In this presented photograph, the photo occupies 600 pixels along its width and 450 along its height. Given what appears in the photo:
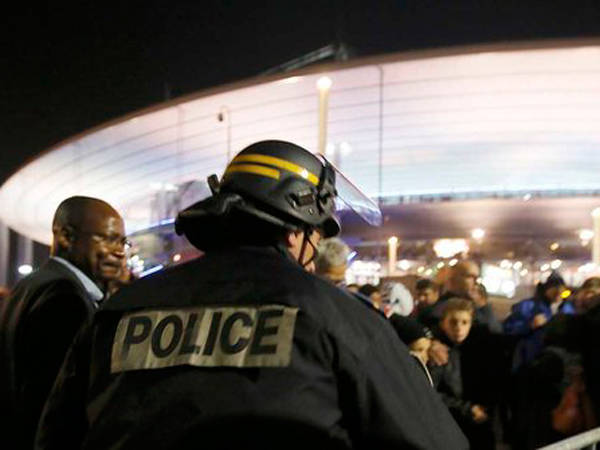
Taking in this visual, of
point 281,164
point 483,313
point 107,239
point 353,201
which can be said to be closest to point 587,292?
point 483,313

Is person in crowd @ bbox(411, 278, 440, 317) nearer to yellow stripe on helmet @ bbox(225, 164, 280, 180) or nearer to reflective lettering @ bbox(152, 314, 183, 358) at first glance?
yellow stripe on helmet @ bbox(225, 164, 280, 180)

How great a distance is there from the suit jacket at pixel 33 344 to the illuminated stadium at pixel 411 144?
26.4 ft

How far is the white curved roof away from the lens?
1107 centimetres

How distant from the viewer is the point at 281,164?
1.55 m

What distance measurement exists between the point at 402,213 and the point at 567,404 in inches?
770

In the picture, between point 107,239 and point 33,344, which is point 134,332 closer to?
point 33,344

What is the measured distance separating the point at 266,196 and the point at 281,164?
0.10m

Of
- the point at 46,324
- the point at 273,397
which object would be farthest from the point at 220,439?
the point at 46,324

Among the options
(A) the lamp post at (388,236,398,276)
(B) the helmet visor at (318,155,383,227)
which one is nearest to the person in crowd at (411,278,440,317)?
(B) the helmet visor at (318,155,383,227)

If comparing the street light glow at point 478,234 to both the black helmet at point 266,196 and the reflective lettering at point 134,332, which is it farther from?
the reflective lettering at point 134,332

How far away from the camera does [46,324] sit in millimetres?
2264

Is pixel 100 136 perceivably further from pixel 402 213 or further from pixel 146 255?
pixel 402 213

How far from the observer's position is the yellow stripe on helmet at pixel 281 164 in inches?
61.0

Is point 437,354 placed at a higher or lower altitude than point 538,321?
lower
